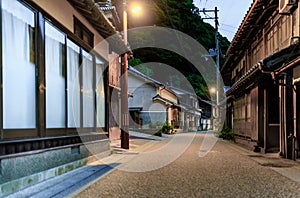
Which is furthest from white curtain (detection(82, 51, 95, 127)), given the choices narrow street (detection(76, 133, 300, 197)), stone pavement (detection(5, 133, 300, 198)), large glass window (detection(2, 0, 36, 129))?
large glass window (detection(2, 0, 36, 129))

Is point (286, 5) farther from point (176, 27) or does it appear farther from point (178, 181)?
point (176, 27)

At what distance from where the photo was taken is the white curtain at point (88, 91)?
10652 mm

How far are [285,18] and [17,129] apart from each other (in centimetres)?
980

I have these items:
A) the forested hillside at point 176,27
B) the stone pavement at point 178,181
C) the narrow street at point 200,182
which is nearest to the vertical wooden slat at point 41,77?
the stone pavement at point 178,181

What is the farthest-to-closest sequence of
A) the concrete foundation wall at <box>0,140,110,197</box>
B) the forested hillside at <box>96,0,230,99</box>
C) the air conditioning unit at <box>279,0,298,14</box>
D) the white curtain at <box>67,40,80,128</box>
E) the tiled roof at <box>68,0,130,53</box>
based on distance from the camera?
the forested hillside at <box>96,0,230,99</box>
the air conditioning unit at <box>279,0,298,14</box>
the white curtain at <box>67,40,80,128</box>
the tiled roof at <box>68,0,130,53</box>
the concrete foundation wall at <box>0,140,110,197</box>

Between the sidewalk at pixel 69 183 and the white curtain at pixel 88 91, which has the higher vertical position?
the white curtain at pixel 88 91

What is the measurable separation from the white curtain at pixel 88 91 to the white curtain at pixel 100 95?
32.5 inches

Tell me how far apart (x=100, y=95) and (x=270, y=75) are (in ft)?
21.6

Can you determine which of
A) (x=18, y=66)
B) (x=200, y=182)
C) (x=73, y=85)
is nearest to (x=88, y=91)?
(x=73, y=85)

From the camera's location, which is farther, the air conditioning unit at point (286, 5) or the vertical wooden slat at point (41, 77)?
the air conditioning unit at point (286, 5)

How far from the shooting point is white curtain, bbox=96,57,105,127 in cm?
1244

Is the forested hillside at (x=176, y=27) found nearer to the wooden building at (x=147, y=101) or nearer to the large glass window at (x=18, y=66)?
the wooden building at (x=147, y=101)

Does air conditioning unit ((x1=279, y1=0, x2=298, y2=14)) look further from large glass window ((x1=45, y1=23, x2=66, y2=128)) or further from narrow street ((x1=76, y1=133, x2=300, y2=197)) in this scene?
large glass window ((x1=45, y1=23, x2=66, y2=128))

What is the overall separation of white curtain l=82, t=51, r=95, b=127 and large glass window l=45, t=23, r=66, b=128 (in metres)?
1.97
